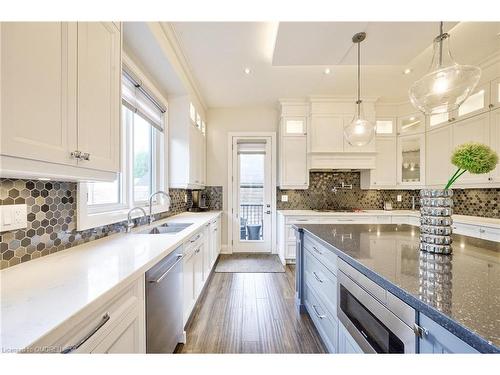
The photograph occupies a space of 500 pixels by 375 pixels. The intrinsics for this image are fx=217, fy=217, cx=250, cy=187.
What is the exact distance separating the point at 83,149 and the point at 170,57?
1.68 metres

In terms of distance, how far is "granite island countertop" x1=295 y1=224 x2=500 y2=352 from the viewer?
57 cm

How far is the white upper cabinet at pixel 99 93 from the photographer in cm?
104

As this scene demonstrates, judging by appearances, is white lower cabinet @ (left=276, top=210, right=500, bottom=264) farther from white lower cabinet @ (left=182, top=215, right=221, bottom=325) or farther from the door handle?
the door handle

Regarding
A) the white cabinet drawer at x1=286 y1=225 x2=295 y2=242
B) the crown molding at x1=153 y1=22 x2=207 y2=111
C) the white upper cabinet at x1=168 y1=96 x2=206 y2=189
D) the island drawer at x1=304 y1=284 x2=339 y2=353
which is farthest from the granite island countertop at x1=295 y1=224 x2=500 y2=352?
the crown molding at x1=153 y1=22 x2=207 y2=111

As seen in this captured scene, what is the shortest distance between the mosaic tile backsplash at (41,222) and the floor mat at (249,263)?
2.27 meters

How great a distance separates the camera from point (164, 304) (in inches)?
52.9

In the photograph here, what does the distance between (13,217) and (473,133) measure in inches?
173

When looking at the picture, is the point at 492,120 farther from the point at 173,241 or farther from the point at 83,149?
the point at 83,149

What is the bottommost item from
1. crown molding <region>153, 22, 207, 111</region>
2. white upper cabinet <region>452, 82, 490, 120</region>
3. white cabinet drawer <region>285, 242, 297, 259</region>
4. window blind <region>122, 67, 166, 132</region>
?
white cabinet drawer <region>285, 242, 297, 259</region>

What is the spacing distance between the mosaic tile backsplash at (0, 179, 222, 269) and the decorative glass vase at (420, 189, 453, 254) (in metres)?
2.03

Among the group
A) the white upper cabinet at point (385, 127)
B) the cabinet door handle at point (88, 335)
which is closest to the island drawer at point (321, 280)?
the cabinet door handle at point (88, 335)

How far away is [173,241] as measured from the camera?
1495 millimetres
